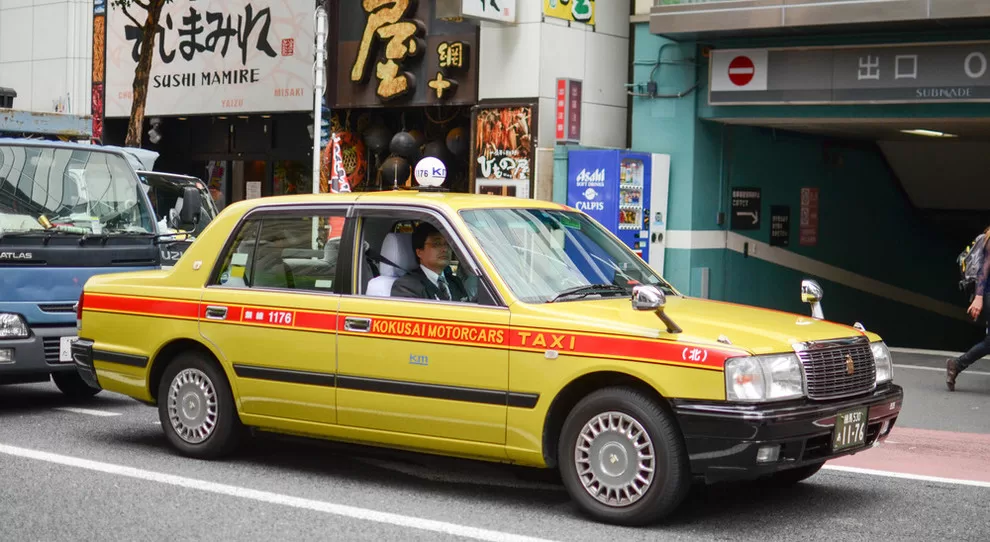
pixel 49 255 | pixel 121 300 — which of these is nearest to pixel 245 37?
pixel 49 255

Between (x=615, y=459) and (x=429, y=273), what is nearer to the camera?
(x=615, y=459)

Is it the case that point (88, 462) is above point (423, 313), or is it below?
below

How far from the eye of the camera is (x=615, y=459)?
20.9 ft

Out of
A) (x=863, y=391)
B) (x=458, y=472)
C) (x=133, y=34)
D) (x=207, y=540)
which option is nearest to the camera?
(x=207, y=540)

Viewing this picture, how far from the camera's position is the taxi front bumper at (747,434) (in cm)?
603

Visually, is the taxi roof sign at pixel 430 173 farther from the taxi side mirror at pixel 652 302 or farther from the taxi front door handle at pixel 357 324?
the taxi side mirror at pixel 652 302

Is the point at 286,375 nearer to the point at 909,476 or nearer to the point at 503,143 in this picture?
the point at 909,476

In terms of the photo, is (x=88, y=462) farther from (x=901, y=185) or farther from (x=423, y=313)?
(x=901, y=185)

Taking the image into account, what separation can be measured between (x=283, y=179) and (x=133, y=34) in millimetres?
4543

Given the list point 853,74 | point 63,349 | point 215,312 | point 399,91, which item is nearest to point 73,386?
point 63,349

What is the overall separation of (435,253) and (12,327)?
3994 millimetres

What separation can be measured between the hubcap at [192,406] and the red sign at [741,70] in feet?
36.6

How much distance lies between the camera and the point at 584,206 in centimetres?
1766

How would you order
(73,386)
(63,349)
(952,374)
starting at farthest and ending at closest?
(952,374) < (73,386) < (63,349)
